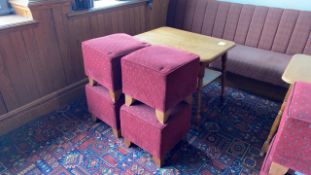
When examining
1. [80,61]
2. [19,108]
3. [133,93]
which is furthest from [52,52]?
[133,93]

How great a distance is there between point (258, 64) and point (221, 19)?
736mm

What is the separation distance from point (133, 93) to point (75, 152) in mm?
644

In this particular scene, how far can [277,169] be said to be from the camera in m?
1.11

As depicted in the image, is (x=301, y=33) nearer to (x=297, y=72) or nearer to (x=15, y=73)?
(x=297, y=72)

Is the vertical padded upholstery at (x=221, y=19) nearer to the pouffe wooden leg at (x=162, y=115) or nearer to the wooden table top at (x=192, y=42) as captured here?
the wooden table top at (x=192, y=42)

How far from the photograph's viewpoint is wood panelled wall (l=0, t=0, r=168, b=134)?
168 cm

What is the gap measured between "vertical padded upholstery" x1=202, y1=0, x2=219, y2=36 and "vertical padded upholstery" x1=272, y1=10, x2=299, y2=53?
675 mm

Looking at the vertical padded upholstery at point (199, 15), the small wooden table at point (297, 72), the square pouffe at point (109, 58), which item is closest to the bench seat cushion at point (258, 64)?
the small wooden table at point (297, 72)

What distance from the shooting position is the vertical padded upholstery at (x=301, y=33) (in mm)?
2068

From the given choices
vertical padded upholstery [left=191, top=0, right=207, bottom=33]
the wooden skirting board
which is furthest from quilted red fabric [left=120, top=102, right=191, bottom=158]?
vertical padded upholstery [left=191, top=0, right=207, bottom=33]

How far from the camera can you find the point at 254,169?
1508mm

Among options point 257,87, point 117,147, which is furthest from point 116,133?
point 257,87

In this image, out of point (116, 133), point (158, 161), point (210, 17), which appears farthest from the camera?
point (210, 17)

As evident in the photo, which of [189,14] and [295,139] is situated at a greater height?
[189,14]
